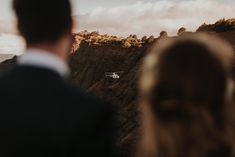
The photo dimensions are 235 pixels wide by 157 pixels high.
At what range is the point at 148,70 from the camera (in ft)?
8.98

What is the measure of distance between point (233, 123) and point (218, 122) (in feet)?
0.30

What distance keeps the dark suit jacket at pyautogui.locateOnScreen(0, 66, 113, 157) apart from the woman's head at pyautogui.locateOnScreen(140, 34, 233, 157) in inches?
7.8

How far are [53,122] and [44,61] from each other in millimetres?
297

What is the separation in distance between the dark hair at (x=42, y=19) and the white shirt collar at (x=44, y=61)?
0.08 m

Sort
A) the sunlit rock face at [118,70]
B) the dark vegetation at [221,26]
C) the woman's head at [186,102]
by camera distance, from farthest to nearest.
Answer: the dark vegetation at [221,26] → the sunlit rock face at [118,70] → the woman's head at [186,102]

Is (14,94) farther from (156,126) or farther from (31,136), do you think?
(156,126)

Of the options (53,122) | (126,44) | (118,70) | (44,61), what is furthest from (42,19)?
(126,44)

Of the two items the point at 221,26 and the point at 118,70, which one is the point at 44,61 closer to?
the point at 221,26

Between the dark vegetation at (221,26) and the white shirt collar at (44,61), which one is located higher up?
the white shirt collar at (44,61)

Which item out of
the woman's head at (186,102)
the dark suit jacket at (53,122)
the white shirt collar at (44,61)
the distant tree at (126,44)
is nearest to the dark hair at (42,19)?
the white shirt collar at (44,61)

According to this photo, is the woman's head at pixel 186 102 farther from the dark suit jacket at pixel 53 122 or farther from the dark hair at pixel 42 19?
the dark hair at pixel 42 19

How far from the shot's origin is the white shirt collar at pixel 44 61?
2.83 metres

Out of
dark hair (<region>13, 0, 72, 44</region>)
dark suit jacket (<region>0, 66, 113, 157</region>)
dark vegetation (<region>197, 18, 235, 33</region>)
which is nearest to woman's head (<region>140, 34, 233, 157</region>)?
dark suit jacket (<region>0, 66, 113, 157</region>)

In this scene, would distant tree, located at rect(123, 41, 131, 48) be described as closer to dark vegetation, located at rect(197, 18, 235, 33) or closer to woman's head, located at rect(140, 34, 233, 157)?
dark vegetation, located at rect(197, 18, 235, 33)
